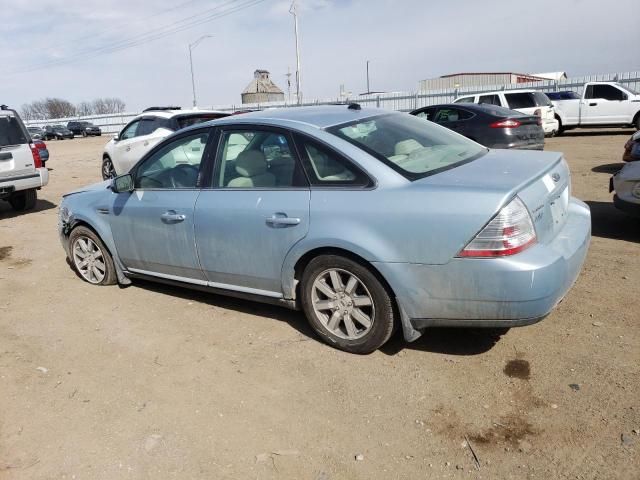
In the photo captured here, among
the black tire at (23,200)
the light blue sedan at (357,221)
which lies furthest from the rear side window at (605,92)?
the black tire at (23,200)

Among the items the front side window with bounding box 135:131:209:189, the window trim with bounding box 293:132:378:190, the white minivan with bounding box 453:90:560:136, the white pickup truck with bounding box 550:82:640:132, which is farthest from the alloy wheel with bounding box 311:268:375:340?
the white pickup truck with bounding box 550:82:640:132

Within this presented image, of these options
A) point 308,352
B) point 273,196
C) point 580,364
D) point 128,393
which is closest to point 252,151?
point 273,196

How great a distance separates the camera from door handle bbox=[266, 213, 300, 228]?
3713 millimetres

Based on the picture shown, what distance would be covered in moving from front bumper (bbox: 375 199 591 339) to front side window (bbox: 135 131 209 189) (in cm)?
188

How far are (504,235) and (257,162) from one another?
1892 mm

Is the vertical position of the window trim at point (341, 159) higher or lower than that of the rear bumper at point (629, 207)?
higher

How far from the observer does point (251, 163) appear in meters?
4.13

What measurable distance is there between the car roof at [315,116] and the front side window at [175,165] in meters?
0.27

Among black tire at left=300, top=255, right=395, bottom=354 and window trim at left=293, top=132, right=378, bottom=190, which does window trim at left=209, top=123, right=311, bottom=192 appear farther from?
black tire at left=300, top=255, right=395, bottom=354

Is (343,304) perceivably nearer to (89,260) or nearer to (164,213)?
(164,213)

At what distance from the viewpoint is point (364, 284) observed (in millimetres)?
3500

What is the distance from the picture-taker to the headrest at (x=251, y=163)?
160 inches

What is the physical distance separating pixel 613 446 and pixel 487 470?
64 centimetres

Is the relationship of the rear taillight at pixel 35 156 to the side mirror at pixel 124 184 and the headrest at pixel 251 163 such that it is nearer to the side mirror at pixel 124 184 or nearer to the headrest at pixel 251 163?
the side mirror at pixel 124 184
